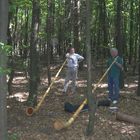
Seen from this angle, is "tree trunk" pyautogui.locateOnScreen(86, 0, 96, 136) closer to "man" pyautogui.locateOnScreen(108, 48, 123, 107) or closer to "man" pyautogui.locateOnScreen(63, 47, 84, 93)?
"man" pyautogui.locateOnScreen(108, 48, 123, 107)

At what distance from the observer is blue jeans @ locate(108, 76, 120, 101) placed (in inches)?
551

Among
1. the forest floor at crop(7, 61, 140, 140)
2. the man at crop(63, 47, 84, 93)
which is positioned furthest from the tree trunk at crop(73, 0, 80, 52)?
the forest floor at crop(7, 61, 140, 140)

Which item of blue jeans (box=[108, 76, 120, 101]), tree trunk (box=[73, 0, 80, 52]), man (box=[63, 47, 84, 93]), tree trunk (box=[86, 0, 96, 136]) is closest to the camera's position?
tree trunk (box=[86, 0, 96, 136])

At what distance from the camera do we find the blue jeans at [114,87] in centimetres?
1401

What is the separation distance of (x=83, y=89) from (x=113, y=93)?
369 cm

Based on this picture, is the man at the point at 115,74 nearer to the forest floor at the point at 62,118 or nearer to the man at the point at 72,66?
the forest floor at the point at 62,118

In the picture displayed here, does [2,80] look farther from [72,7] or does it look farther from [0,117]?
[72,7]

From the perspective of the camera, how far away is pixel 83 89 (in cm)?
1792

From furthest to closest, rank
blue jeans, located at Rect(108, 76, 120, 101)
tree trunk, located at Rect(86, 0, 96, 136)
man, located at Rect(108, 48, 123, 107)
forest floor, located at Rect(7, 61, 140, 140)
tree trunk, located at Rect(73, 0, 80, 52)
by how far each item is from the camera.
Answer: tree trunk, located at Rect(73, 0, 80, 52) < blue jeans, located at Rect(108, 76, 120, 101) < man, located at Rect(108, 48, 123, 107) < forest floor, located at Rect(7, 61, 140, 140) < tree trunk, located at Rect(86, 0, 96, 136)

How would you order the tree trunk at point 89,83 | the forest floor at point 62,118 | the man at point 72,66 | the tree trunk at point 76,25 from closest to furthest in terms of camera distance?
the tree trunk at point 89,83 < the forest floor at point 62,118 < the man at point 72,66 < the tree trunk at point 76,25

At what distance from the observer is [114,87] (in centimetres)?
1416

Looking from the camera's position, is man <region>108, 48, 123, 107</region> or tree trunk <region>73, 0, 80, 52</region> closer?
man <region>108, 48, 123, 107</region>

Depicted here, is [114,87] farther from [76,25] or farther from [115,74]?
[76,25]

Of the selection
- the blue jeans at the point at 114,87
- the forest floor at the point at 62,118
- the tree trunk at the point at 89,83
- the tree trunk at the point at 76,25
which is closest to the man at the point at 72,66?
the forest floor at the point at 62,118
